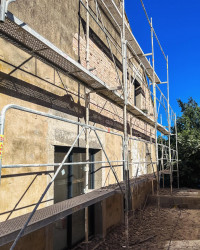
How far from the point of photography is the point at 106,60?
7.95 metres

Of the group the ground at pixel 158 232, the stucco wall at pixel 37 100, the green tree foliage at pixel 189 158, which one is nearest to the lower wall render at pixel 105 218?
the ground at pixel 158 232

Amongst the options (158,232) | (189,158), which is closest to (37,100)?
(158,232)

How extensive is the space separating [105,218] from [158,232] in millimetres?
1424

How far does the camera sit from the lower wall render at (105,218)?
136 inches

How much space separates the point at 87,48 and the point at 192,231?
537cm

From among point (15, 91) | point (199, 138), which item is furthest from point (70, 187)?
point (199, 138)

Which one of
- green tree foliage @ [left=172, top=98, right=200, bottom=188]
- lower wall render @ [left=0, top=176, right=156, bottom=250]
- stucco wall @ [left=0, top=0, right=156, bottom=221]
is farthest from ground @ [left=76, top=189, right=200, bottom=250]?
green tree foliage @ [left=172, top=98, right=200, bottom=188]

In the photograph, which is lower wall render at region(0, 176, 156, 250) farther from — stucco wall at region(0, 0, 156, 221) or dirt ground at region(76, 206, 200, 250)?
stucco wall at region(0, 0, 156, 221)

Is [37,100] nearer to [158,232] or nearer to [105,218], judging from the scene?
[105,218]

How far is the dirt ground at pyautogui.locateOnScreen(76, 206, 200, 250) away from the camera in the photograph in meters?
5.05

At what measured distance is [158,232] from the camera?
5.91 m

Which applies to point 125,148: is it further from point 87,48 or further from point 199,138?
point 199,138

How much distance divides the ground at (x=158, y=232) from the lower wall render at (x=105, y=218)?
219 millimetres

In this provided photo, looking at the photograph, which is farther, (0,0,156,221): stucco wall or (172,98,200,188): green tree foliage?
(172,98,200,188): green tree foliage
